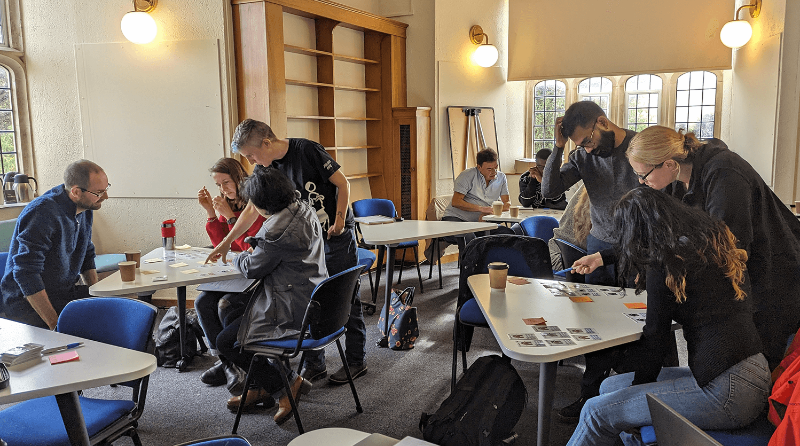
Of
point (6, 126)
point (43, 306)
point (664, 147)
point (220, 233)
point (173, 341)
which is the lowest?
point (173, 341)

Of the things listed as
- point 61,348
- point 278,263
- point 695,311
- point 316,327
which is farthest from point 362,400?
point 695,311

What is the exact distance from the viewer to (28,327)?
101 inches

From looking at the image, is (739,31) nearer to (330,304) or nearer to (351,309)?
(351,309)

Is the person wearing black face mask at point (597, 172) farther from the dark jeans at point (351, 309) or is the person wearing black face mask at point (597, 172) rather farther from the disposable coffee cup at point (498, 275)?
the dark jeans at point (351, 309)

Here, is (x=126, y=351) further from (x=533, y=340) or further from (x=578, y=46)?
(x=578, y=46)

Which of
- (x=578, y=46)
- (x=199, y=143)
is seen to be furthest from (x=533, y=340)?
(x=578, y=46)

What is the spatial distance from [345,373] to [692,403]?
2310 millimetres

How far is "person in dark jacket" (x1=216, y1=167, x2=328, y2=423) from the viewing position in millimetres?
3027

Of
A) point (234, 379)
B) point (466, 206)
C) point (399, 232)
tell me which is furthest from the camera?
point (466, 206)

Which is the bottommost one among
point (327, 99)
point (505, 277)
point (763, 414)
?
point (763, 414)

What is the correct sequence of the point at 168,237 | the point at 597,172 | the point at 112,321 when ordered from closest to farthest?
the point at 112,321
the point at 597,172
the point at 168,237

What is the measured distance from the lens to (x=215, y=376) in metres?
3.90

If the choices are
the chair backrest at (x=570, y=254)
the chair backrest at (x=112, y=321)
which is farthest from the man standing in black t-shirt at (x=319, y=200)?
the chair backrest at (x=570, y=254)

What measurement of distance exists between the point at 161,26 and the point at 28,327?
377cm
